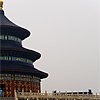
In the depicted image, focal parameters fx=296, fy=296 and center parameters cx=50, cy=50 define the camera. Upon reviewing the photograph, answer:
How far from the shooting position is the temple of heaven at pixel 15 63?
49.1m

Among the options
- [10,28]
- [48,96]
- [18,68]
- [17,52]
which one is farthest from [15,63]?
[48,96]

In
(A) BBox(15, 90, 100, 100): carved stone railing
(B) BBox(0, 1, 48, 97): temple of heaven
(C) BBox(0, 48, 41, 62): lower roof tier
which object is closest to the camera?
(A) BBox(15, 90, 100, 100): carved stone railing

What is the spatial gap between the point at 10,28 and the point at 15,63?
726 centimetres

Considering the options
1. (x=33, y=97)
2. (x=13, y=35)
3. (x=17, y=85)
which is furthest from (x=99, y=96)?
(x=13, y=35)

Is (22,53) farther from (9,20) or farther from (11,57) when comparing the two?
(9,20)

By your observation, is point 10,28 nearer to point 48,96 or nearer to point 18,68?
point 18,68

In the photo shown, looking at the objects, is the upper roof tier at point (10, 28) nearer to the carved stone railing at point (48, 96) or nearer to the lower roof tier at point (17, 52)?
the lower roof tier at point (17, 52)

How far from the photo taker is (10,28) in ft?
180

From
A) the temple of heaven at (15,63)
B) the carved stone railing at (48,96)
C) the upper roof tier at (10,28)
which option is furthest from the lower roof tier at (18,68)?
the carved stone railing at (48,96)

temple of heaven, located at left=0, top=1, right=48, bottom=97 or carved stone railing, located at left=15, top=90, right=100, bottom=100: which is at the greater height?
temple of heaven, located at left=0, top=1, right=48, bottom=97

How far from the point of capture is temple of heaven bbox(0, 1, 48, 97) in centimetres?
4906

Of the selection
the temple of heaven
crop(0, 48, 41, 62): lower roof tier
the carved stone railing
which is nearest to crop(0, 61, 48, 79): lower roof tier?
the temple of heaven

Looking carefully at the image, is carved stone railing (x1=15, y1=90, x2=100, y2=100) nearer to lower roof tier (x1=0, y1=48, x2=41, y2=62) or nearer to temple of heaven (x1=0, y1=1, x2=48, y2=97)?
temple of heaven (x1=0, y1=1, x2=48, y2=97)

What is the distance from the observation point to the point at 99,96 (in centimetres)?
4181
